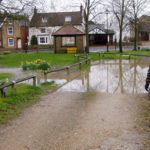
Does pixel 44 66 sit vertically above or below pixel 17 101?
above

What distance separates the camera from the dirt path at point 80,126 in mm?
4453

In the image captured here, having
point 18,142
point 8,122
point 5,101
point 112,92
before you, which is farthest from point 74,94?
point 18,142

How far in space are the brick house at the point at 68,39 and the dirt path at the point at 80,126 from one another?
22306mm

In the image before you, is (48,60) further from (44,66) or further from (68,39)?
(44,66)

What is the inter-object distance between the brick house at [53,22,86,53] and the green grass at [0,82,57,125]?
2063 cm

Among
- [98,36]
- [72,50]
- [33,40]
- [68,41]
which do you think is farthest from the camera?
[98,36]

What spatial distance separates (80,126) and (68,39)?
84.9 ft

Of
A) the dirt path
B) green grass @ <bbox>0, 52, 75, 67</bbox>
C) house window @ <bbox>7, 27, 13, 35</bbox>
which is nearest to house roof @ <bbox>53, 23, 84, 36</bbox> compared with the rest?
green grass @ <bbox>0, 52, 75, 67</bbox>

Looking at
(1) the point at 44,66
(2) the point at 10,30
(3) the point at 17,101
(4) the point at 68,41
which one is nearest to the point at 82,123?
(3) the point at 17,101

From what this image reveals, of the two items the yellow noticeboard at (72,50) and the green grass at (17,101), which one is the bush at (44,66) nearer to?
the green grass at (17,101)

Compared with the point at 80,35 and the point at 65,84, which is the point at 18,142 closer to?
the point at 65,84

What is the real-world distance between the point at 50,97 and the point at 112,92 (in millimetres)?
2493

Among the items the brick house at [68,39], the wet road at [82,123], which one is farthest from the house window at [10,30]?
the wet road at [82,123]

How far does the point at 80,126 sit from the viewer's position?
543 centimetres
